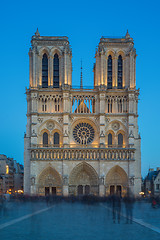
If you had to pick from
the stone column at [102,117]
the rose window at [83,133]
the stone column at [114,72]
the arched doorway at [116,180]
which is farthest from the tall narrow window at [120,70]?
the arched doorway at [116,180]

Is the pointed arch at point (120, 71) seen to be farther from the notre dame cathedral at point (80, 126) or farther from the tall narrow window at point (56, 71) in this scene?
the tall narrow window at point (56, 71)

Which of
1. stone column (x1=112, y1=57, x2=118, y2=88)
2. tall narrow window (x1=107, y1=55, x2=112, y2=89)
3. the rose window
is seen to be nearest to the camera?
the rose window

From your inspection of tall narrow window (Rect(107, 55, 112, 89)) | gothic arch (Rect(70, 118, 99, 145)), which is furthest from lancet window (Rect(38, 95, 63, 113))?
tall narrow window (Rect(107, 55, 112, 89))

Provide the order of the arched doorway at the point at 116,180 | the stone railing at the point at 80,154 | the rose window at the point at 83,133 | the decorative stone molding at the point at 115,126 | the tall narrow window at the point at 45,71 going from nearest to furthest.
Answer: the stone railing at the point at 80,154 < the arched doorway at the point at 116,180 < the rose window at the point at 83,133 < the decorative stone molding at the point at 115,126 < the tall narrow window at the point at 45,71

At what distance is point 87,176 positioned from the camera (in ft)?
193

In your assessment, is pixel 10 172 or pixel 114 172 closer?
pixel 114 172

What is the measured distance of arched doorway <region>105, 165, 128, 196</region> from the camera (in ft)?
189

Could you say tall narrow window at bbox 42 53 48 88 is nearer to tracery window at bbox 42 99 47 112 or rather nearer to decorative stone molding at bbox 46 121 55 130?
tracery window at bbox 42 99 47 112

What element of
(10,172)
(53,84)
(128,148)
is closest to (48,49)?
(53,84)

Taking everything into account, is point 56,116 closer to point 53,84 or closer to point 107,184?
point 53,84

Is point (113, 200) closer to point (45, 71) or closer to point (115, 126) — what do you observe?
point (115, 126)

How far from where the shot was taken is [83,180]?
5859cm

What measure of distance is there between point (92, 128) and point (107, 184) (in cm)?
934

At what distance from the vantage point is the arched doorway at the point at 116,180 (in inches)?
2264
